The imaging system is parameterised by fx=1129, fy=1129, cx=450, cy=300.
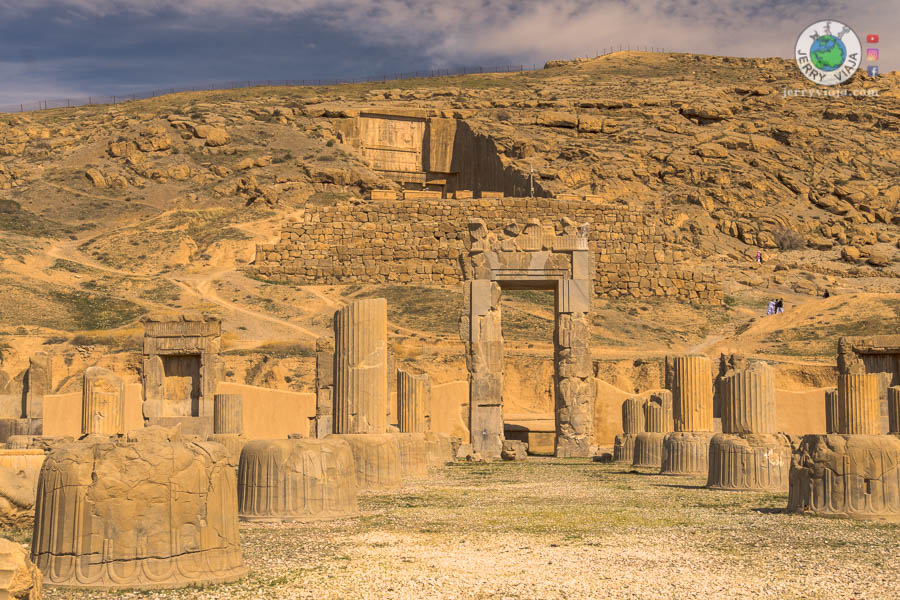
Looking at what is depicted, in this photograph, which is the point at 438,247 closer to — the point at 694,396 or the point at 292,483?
the point at 694,396

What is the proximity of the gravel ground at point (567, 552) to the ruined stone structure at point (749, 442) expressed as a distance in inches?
39.0

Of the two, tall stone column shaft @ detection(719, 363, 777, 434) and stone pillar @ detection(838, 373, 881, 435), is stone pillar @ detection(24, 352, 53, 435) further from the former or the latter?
stone pillar @ detection(838, 373, 881, 435)

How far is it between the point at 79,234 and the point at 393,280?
47.6 ft

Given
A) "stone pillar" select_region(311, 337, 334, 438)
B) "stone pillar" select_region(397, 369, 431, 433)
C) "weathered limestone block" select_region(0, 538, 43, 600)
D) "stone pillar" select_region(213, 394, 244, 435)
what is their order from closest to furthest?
1. "weathered limestone block" select_region(0, 538, 43, 600)
2. "stone pillar" select_region(397, 369, 431, 433)
3. "stone pillar" select_region(213, 394, 244, 435)
4. "stone pillar" select_region(311, 337, 334, 438)

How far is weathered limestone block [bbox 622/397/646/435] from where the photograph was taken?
21.4m

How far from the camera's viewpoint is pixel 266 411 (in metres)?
24.7

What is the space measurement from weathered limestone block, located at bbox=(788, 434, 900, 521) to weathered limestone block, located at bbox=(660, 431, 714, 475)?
17.9 ft

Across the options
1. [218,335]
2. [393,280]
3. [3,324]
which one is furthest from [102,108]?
[218,335]

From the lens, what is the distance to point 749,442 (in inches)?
526

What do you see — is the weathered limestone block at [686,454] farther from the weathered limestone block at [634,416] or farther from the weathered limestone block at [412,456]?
the weathered limestone block at [634,416]

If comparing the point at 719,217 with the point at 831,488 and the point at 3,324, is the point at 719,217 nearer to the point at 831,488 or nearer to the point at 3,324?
the point at 3,324

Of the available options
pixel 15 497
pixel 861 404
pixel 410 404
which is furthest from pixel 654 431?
pixel 15 497

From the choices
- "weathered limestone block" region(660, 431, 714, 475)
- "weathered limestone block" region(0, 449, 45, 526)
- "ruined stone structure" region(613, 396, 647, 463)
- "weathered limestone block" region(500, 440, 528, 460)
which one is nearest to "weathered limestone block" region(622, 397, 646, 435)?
"ruined stone structure" region(613, 396, 647, 463)

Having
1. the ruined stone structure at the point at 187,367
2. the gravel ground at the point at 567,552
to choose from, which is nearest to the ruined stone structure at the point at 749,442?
the gravel ground at the point at 567,552
